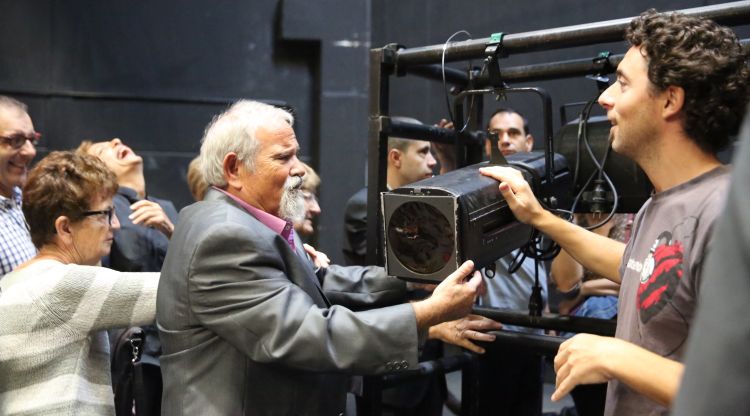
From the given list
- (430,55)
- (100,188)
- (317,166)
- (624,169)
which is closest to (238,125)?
(100,188)

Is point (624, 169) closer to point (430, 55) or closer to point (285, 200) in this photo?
point (430, 55)

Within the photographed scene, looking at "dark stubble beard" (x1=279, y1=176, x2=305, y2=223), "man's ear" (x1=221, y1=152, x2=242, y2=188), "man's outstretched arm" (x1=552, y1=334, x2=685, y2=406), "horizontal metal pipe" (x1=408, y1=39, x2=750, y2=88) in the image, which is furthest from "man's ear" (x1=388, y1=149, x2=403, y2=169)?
"man's outstretched arm" (x1=552, y1=334, x2=685, y2=406)

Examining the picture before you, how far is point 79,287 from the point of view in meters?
1.89

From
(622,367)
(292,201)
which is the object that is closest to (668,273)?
(622,367)

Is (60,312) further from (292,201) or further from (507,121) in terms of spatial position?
(507,121)

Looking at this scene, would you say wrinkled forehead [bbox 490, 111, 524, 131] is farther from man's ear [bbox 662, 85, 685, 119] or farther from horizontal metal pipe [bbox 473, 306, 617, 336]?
man's ear [bbox 662, 85, 685, 119]

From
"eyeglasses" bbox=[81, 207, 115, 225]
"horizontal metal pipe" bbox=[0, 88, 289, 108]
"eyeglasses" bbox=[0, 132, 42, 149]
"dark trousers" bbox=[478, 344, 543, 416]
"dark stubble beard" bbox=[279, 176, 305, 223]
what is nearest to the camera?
"dark stubble beard" bbox=[279, 176, 305, 223]

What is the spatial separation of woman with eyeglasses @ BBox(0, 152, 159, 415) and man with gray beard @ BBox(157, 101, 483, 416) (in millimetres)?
158

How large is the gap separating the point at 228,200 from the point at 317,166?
146 inches

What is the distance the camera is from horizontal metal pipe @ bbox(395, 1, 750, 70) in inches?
69.9

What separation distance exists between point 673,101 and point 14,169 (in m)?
2.46

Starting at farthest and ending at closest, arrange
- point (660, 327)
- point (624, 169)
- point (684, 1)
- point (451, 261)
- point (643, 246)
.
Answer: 1. point (684, 1)
2. point (624, 169)
3. point (451, 261)
4. point (643, 246)
5. point (660, 327)

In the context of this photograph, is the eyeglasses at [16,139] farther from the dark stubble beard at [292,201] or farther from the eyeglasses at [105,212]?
the dark stubble beard at [292,201]

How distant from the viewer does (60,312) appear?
6.13 feet
